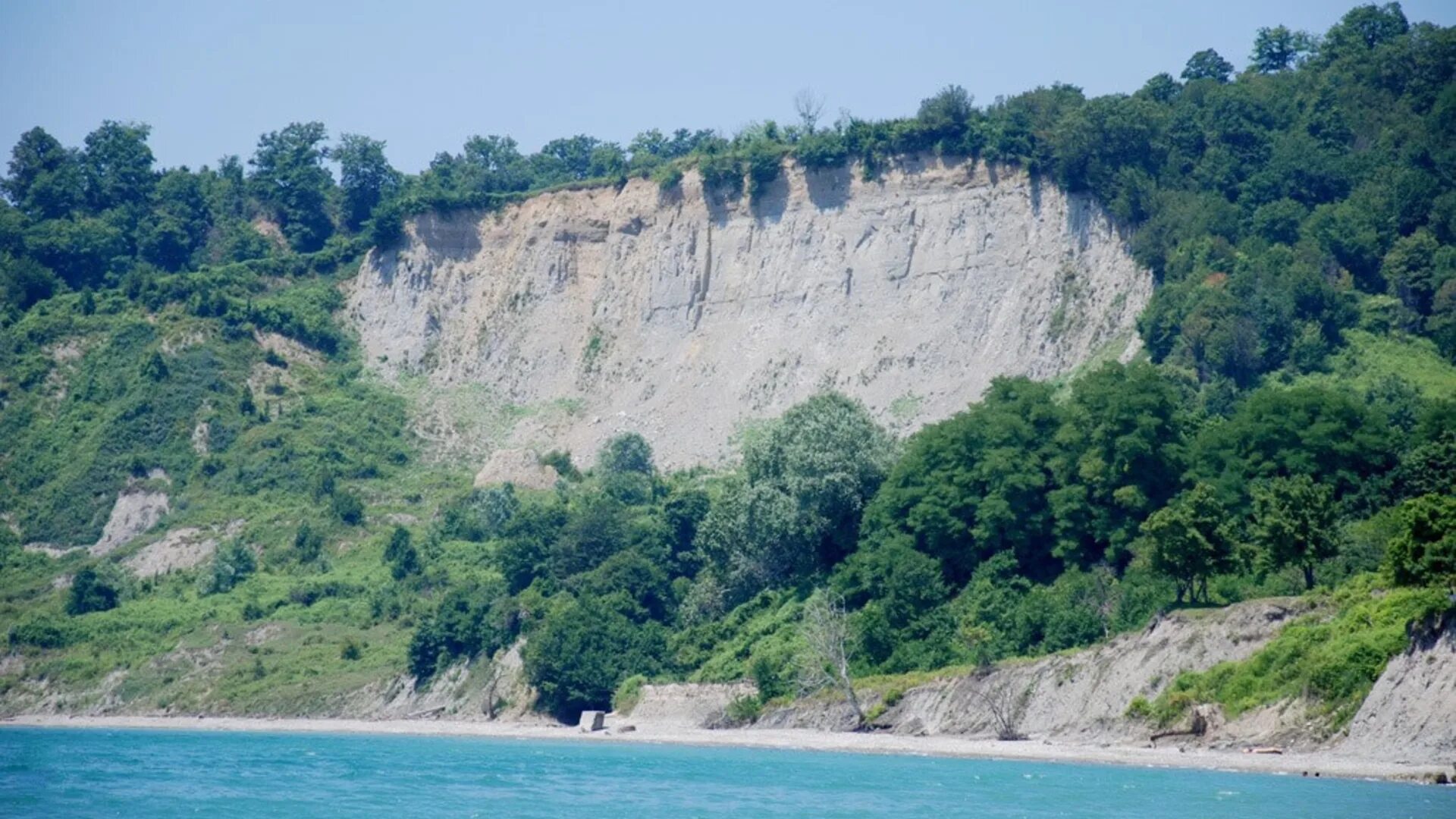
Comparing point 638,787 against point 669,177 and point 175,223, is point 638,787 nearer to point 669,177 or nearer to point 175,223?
point 669,177

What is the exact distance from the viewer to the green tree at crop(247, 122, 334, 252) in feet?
399

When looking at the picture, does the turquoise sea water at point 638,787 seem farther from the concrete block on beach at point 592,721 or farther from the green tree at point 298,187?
the green tree at point 298,187

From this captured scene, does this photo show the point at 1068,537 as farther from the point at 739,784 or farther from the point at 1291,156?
the point at 1291,156

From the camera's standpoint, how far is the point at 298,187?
122000 millimetres

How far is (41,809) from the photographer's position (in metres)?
41.9

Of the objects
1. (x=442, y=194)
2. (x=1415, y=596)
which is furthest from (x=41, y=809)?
(x=442, y=194)

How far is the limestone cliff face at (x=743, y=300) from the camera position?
90.5m

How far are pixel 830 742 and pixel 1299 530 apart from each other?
1373cm

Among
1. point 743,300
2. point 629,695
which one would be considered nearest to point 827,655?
point 629,695

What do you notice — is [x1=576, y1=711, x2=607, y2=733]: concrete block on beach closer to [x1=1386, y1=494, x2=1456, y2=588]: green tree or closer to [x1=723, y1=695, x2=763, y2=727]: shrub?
[x1=723, y1=695, x2=763, y2=727]: shrub

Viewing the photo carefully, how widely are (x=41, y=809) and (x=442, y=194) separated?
234 feet

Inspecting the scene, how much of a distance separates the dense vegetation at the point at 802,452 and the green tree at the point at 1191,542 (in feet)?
0.32

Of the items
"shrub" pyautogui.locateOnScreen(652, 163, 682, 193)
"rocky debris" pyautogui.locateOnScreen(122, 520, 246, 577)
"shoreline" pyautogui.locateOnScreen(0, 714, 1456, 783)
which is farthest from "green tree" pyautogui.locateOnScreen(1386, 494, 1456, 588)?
"shrub" pyautogui.locateOnScreen(652, 163, 682, 193)

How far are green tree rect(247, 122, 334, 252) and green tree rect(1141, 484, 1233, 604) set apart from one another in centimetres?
7882
